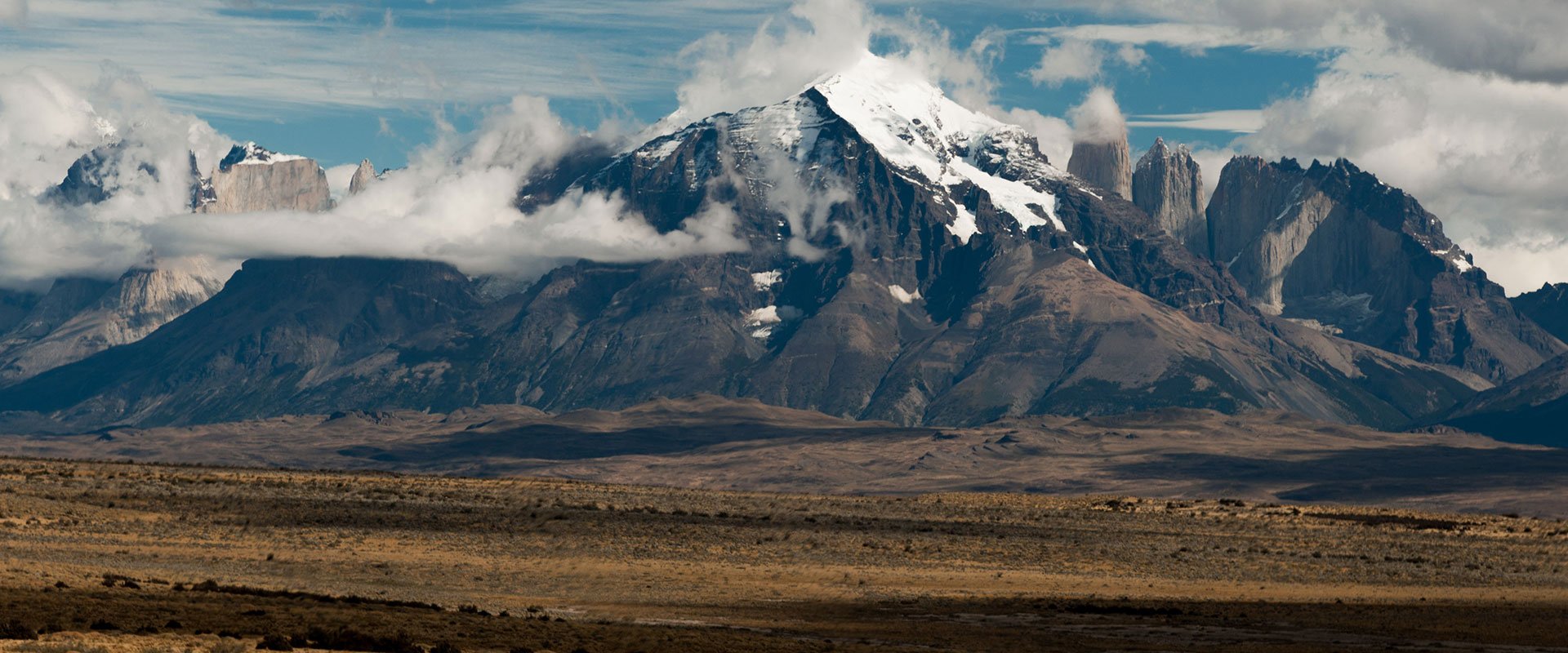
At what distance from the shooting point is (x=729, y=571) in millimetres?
107750

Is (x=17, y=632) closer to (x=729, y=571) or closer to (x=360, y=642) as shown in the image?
(x=360, y=642)

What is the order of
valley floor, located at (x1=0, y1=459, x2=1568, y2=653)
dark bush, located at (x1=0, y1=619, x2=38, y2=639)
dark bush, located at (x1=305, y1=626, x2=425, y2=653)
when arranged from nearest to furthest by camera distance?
dark bush, located at (x1=0, y1=619, x2=38, y2=639) < dark bush, located at (x1=305, y1=626, x2=425, y2=653) < valley floor, located at (x1=0, y1=459, x2=1568, y2=653)

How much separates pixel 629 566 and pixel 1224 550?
133ft

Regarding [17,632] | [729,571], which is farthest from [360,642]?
[729,571]

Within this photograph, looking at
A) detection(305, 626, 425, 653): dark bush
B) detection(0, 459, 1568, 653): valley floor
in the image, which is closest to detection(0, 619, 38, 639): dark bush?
detection(0, 459, 1568, 653): valley floor

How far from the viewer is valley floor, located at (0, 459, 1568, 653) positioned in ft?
238

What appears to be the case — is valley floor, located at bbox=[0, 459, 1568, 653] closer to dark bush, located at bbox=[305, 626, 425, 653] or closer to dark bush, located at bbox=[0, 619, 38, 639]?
dark bush, located at bbox=[305, 626, 425, 653]

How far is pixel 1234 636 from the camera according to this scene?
81.8 metres

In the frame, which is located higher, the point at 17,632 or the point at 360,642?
the point at 17,632

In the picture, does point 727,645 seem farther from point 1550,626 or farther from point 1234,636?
point 1550,626

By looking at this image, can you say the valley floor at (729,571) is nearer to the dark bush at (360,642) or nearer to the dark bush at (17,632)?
the dark bush at (360,642)

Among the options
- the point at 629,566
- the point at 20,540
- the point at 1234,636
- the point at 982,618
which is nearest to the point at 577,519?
the point at 629,566

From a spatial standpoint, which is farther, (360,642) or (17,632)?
(360,642)

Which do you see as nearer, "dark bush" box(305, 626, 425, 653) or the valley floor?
"dark bush" box(305, 626, 425, 653)
